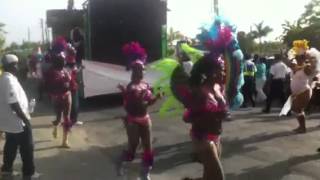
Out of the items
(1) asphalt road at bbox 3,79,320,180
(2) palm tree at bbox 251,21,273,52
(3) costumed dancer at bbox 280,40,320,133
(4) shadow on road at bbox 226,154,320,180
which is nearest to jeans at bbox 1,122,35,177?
(1) asphalt road at bbox 3,79,320,180

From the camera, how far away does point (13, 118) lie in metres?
7.70

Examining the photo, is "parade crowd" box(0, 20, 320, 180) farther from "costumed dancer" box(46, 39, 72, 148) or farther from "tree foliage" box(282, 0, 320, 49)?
"tree foliage" box(282, 0, 320, 49)

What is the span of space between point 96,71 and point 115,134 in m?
4.69

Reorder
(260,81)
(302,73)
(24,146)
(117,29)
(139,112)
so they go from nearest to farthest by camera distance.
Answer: (139,112) → (24,146) → (302,73) → (117,29) → (260,81)

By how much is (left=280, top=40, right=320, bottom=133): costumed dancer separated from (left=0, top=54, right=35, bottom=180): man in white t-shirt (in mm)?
5283

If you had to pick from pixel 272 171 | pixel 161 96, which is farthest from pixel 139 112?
pixel 272 171

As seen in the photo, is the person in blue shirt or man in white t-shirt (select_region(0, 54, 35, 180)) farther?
the person in blue shirt

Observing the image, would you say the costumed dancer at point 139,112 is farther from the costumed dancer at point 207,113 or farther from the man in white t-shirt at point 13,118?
the costumed dancer at point 207,113

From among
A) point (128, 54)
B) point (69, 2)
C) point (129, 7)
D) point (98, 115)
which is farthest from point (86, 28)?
point (69, 2)

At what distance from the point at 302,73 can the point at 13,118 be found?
5591 mm

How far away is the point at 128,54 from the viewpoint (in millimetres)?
7953

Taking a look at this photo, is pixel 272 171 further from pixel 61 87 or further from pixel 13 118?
pixel 61 87

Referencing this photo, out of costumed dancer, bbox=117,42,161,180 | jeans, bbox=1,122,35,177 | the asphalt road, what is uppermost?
costumed dancer, bbox=117,42,161,180

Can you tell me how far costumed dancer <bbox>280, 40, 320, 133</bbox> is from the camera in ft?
34.4
